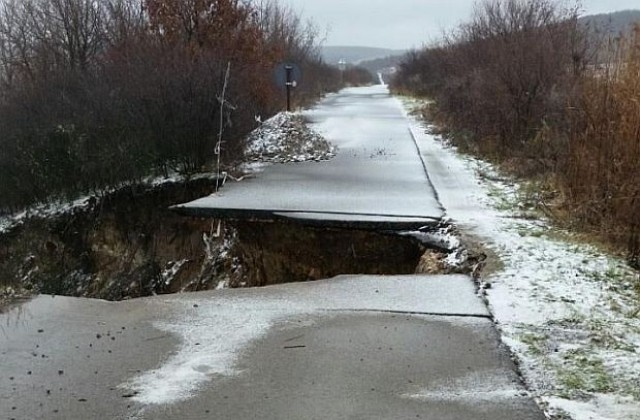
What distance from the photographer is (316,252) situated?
883 cm

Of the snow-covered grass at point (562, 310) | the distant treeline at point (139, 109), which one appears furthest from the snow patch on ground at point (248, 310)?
the distant treeline at point (139, 109)

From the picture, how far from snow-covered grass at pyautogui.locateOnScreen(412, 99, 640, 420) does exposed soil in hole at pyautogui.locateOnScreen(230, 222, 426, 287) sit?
0.88m

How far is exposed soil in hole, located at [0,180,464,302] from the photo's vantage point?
855 cm

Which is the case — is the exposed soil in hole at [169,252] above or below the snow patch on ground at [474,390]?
below

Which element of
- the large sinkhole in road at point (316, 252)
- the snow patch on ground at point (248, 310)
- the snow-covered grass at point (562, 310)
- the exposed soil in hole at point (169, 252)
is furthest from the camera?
the exposed soil in hole at point (169, 252)

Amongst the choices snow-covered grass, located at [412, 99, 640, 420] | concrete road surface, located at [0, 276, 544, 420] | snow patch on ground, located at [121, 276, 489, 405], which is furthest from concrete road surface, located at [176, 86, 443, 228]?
concrete road surface, located at [0, 276, 544, 420]

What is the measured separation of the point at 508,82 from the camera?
13.8 meters

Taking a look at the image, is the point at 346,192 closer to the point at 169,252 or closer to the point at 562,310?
the point at 169,252

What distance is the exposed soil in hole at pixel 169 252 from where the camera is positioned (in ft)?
28.1

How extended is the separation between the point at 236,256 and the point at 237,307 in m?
3.91

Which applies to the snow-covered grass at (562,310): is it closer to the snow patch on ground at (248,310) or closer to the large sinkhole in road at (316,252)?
the snow patch on ground at (248,310)

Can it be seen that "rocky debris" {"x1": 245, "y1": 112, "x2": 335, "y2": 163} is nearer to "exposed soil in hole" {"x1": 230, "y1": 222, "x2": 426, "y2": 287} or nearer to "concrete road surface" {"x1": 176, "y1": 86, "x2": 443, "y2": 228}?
"concrete road surface" {"x1": 176, "y1": 86, "x2": 443, "y2": 228}

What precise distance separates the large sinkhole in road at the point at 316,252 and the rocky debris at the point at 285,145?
4.99 meters

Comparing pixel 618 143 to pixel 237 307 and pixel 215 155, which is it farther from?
pixel 215 155
